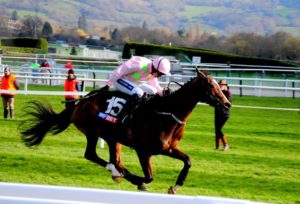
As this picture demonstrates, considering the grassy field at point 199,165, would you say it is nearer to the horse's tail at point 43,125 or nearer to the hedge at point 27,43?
A: the horse's tail at point 43,125

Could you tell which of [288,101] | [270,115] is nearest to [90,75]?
[288,101]

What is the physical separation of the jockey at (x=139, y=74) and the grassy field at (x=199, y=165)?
1.14m

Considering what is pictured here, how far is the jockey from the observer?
28.6 feet

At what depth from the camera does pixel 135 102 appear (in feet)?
28.5

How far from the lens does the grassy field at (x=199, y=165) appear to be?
29.4 feet

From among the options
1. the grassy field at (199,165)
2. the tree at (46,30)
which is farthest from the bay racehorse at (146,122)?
the tree at (46,30)

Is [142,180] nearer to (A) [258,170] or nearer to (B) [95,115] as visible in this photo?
(B) [95,115]

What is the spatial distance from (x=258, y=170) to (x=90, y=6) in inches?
5248

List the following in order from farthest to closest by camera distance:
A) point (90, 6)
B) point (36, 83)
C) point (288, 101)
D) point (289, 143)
Result: point (90, 6) → point (36, 83) → point (288, 101) → point (289, 143)

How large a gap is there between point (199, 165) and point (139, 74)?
2.31m

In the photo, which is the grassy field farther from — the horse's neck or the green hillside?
the green hillside

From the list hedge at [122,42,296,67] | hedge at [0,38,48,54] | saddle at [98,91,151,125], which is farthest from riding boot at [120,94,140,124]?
A: hedge at [0,38,48,54]

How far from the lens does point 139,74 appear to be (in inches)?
355

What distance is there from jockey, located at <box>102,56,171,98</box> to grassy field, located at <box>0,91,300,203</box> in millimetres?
1138
